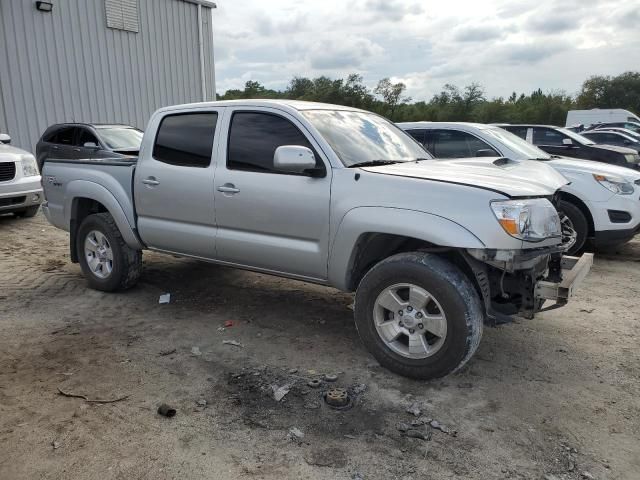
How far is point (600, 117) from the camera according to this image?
33.4 metres

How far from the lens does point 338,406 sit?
10.7ft

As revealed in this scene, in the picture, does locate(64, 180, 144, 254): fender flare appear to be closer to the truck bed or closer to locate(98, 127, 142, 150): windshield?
the truck bed

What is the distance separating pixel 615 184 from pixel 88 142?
9.33 metres

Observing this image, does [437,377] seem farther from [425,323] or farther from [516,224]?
[516,224]

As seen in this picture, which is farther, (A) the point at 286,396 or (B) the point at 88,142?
(B) the point at 88,142

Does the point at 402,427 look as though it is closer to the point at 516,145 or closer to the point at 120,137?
the point at 516,145

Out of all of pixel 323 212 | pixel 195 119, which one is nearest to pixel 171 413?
pixel 323 212

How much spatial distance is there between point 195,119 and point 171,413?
8.81 ft

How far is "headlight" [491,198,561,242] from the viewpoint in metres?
3.20

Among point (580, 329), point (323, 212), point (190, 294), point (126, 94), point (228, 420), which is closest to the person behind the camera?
point (228, 420)

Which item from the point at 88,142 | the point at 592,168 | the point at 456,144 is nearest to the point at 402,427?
the point at 456,144

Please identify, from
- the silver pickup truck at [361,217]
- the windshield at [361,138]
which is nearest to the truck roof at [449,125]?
the silver pickup truck at [361,217]

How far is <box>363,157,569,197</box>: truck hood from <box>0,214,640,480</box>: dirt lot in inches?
51.3

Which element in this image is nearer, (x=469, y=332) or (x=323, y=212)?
(x=469, y=332)
